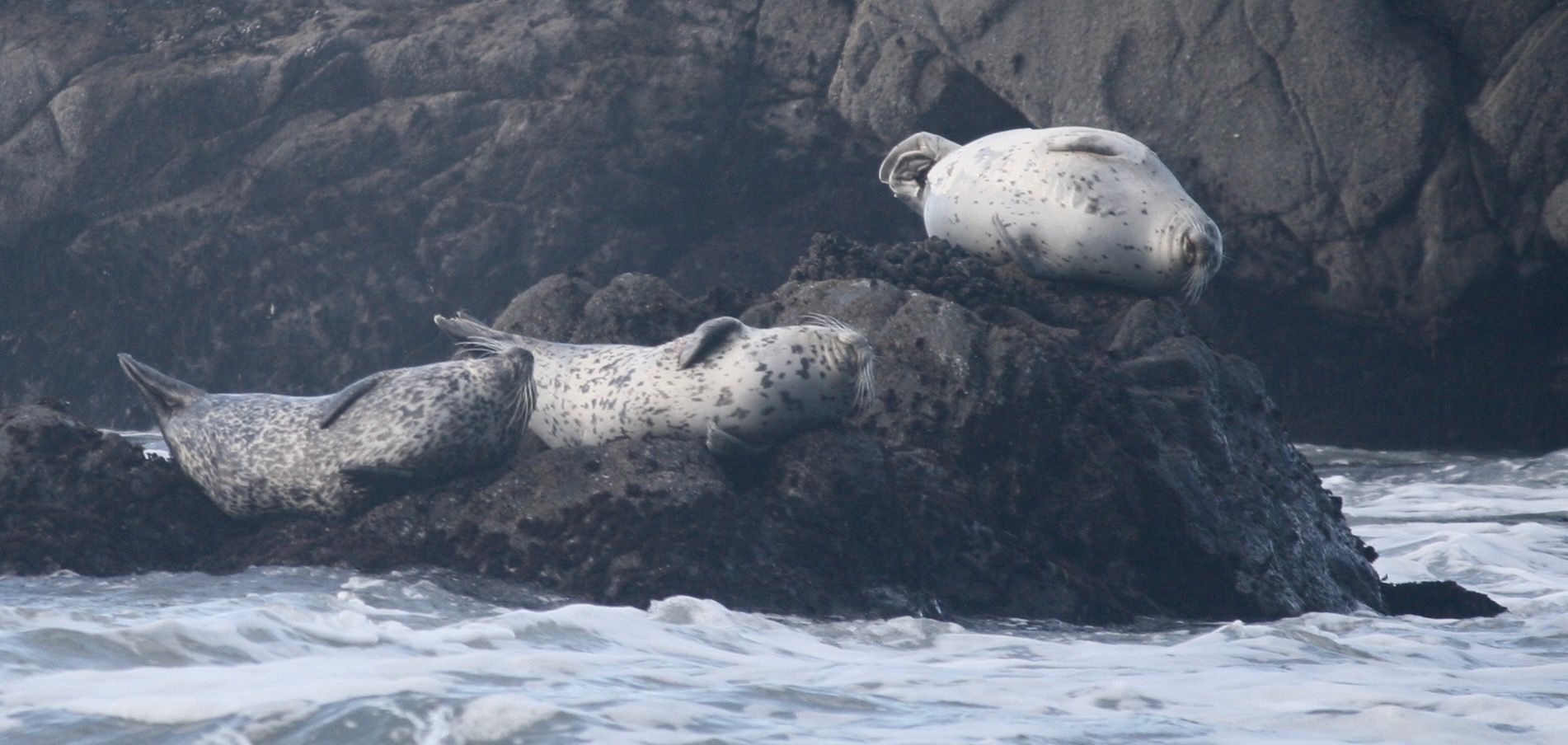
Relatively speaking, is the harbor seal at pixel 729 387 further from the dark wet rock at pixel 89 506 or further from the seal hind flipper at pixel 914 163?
the seal hind flipper at pixel 914 163

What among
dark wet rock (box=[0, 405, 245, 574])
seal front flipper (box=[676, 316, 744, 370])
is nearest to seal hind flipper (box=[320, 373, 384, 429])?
dark wet rock (box=[0, 405, 245, 574])

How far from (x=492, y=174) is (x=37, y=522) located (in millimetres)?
6861

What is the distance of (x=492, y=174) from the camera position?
520 inches

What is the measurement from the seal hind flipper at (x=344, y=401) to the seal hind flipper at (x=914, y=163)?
3.38 metres

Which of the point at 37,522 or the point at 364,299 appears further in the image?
the point at 364,299

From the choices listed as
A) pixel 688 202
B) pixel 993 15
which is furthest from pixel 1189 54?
pixel 688 202

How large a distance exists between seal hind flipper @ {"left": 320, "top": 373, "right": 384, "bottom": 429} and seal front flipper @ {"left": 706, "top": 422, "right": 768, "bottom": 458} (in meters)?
1.38

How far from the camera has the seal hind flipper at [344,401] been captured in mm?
7020

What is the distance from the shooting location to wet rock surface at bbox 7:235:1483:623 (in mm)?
6340

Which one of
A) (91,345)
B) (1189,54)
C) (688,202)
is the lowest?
(91,345)

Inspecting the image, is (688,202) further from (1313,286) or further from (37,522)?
(37,522)

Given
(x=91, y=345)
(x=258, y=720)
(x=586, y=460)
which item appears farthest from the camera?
(x=91, y=345)

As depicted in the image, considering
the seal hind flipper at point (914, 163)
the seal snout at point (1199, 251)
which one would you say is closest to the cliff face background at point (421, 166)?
the seal hind flipper at point (914, 163)

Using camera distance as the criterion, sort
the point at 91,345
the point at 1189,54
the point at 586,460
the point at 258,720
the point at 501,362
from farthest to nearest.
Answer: the point at 91,345 < the point at 1189,54 < the point at 501,362 < the point at 586,460 < the point at 258,720
